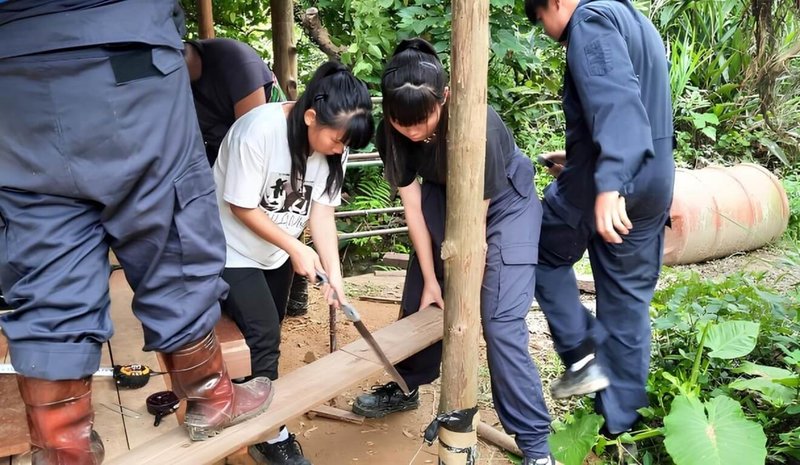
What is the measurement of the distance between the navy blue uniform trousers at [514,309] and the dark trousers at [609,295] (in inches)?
9.1

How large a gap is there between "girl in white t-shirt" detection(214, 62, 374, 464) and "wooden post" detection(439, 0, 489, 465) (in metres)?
0.42

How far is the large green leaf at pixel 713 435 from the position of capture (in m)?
2.43

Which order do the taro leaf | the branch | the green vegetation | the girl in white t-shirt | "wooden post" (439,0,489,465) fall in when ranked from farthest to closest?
the branch < the taro leaf < the green vegetation < the girl in white t-shirt < "wooden post" (439,0,489,465)

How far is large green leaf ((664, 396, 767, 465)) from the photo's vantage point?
7.97 ft

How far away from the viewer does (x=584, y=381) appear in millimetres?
2824

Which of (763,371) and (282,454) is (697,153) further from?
(282,454)

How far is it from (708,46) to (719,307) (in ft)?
19.9

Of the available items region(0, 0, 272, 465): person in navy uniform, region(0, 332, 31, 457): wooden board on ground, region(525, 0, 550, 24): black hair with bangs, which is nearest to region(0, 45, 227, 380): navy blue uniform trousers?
region(0, 0, 272, 465): person in navy uniform

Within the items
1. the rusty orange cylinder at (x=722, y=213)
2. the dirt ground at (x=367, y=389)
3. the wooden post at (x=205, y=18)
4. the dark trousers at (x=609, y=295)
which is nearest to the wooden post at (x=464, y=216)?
the dirt ground at (x=367, y=389)

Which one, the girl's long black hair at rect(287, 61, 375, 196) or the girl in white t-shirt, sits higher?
the girl's long black hair at rect(287, 61, 375, 196)

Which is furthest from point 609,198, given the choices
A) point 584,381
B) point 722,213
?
point 722,213

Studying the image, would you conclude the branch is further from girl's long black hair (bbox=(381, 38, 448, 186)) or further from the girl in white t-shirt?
girl's long black hair (bbox=(381, 38, 448, 186))

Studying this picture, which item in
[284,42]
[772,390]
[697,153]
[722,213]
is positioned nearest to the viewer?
[772,390]

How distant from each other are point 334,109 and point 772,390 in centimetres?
222
